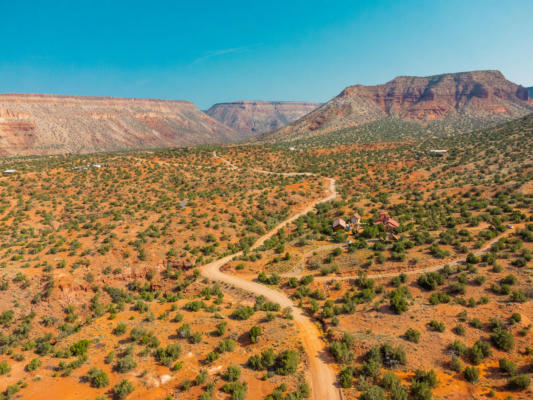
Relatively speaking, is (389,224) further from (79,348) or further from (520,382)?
(79,348)

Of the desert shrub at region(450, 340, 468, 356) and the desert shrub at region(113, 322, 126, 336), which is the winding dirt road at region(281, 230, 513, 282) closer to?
the desert shrub at region(450, 340, 468, 356)

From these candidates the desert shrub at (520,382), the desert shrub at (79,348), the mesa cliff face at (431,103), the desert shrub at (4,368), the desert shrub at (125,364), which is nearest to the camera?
the desert shrub at (520,382)

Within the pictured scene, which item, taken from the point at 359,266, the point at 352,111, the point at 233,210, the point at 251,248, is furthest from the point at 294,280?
the point at 352,111

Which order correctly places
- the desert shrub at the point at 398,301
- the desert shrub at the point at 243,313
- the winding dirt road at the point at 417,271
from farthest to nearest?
1. the winding dirt road at the point at 417,271
2. the desert shrub at the point at 243,313
3. the desert shrub at the point at 398,301

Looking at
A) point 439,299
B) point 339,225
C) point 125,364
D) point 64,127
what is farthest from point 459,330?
point 64,127

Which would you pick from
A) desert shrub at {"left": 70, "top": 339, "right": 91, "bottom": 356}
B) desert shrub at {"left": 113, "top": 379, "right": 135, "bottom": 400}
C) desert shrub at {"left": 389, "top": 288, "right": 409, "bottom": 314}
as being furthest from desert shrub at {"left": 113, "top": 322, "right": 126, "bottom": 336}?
desert shrub at {"left": 389, "top": 288, "right": 409, "bottom": 314}

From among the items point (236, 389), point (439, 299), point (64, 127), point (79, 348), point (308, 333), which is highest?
point (64, 127)

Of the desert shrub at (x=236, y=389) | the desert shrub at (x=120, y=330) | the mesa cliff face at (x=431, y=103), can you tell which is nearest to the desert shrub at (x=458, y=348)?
the desert shrub at (x=236, y=389)

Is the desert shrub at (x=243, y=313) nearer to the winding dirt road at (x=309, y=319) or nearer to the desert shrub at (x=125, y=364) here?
the winding dirt road at (x=309, y=319)

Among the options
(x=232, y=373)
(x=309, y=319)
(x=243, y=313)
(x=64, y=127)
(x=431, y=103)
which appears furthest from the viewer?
(x=64, y=127)
